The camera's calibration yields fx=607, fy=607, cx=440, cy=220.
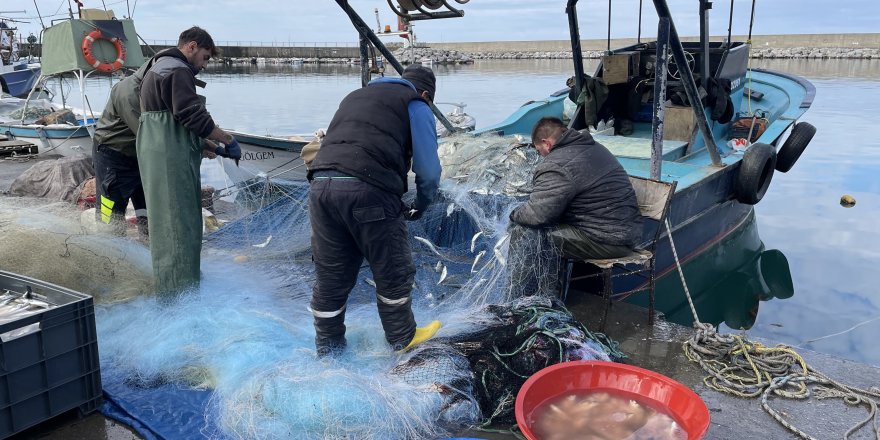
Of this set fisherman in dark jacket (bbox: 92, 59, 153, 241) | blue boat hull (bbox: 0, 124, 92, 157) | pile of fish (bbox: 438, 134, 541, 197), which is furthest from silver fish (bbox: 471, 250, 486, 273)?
blue boat hull (bbox: 0, 124, 92, 157)

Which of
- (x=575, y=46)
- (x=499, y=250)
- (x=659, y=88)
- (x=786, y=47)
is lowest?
(x=499, y=250)

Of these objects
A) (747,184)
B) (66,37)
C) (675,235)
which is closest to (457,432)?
(675,235)

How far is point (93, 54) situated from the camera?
8.78 m

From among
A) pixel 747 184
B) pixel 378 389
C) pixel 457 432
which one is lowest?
pixel 457 432

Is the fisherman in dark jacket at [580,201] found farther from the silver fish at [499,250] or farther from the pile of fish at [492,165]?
the pile of fish at [492,165]

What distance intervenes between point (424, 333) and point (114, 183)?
2.64 metres

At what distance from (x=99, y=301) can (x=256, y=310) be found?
980 millimetres

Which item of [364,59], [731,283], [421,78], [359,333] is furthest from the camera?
[731,283]

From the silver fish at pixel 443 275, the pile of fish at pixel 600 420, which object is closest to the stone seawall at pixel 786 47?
the silver fish at pixel 443 275

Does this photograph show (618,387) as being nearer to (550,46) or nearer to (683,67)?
(683,67)

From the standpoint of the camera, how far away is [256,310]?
3779 mm

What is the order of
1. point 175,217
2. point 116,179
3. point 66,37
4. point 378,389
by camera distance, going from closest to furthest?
point 378,389 < point 175,217 < point 116,179 < point 66,37

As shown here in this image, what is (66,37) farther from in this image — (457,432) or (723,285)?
(723,285)

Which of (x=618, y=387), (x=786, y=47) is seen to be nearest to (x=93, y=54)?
(x=618, y=387)
